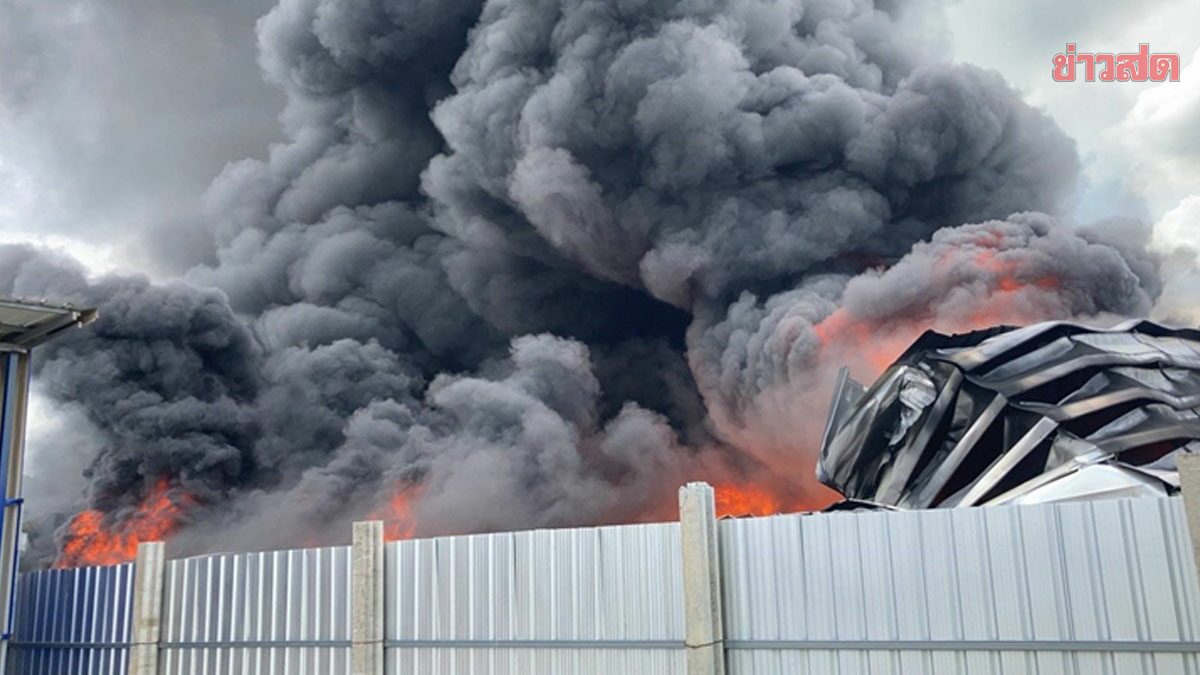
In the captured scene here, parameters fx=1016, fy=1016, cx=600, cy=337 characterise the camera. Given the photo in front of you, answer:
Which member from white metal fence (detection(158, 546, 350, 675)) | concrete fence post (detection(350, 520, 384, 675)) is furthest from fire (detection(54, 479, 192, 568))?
concrete fence post (detection(350, 520, 384, 675))

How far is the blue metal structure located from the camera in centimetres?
1590

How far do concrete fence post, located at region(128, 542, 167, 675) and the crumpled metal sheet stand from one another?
11.8 meters

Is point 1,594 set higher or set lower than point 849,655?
higher

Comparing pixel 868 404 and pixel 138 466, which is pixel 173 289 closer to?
pixel 138 466

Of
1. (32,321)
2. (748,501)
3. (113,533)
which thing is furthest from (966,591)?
(113,533)

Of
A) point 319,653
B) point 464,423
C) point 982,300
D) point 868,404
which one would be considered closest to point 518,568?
point 319,653

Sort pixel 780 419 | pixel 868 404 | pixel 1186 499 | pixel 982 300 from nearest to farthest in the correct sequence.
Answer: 1. pixel 1186 499
2. pixel 868 404
3. pixel 982 300
4. pixel 780 419

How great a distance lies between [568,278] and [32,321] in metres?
35.0

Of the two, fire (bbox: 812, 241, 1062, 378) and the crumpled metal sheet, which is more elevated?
fire (bbox: 812, 241, 1062, 378)

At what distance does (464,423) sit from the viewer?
154ft

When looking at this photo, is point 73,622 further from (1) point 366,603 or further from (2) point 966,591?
(2) point 966,591

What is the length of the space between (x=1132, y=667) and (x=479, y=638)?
280 inches

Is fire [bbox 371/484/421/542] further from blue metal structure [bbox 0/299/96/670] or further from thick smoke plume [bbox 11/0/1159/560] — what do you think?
blue metal structure [bbox 0/299/96/670]

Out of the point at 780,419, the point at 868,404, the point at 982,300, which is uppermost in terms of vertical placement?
the point at 982,300
